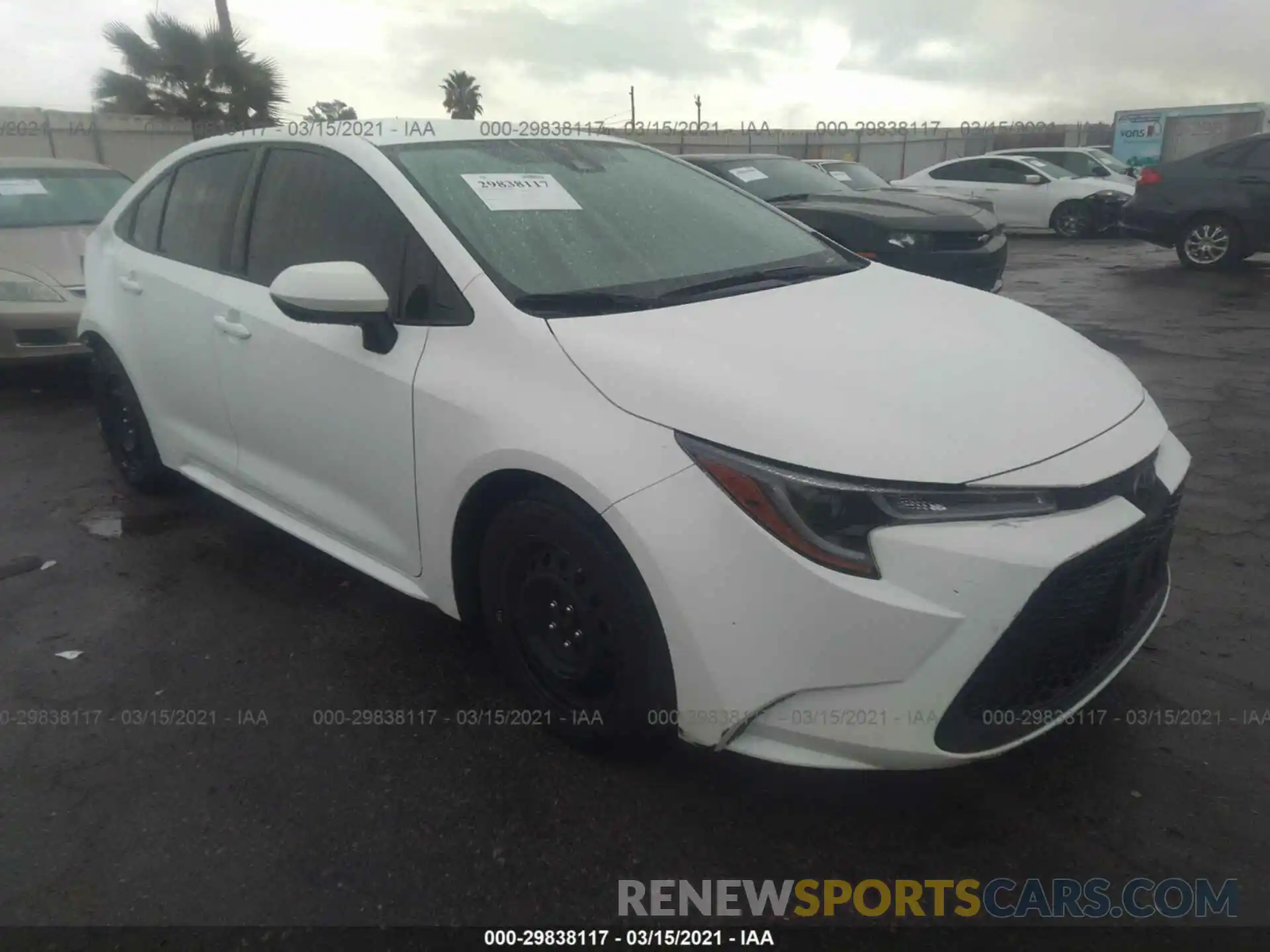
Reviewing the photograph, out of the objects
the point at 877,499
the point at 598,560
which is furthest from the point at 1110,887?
the point at 598,560

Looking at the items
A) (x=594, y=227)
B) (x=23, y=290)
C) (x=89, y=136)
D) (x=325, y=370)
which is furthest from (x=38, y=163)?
(x=89, y=136)

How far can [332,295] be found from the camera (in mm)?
2438

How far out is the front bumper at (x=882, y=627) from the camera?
71.5 inches

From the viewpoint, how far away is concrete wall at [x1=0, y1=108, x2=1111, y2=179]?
17.2 metres

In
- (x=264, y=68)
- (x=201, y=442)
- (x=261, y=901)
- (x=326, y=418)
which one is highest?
(x=264, y=68)

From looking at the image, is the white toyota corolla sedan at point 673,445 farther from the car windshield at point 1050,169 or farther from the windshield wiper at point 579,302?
the car windshield at point 1050,169

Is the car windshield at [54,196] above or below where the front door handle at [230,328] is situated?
above

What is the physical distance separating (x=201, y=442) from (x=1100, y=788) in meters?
3.17

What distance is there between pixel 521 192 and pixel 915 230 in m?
4.72

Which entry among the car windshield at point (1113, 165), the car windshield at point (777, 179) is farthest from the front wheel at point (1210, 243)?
the car windshield at point (1113, 165)

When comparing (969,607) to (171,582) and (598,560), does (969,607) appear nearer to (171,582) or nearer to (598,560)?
(598,560)

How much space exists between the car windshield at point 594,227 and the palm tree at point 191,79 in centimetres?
1399

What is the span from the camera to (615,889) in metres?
2.05

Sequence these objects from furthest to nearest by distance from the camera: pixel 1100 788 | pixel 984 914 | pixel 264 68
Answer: pixel 264 68, pixel 1100 788, pixel 984 914
